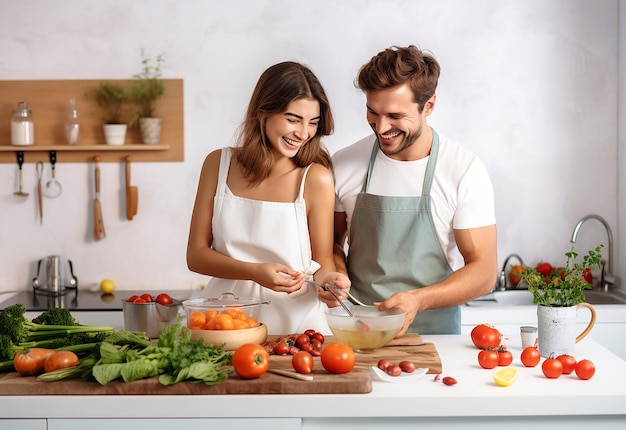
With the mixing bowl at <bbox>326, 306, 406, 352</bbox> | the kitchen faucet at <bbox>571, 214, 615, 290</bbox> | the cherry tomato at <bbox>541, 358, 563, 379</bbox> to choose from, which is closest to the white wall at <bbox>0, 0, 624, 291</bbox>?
the kitchen faucet at <bbox>571, 214, 615, 290</bbox>

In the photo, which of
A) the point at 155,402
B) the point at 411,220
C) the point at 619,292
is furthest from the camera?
the point at 619,292

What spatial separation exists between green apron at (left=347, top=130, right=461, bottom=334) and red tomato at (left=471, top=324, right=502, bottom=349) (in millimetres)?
401

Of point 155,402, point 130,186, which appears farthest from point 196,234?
point 130,186

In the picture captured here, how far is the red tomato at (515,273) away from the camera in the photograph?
4.17 meters

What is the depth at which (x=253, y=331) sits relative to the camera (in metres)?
2.24

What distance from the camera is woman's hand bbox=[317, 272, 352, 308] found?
7.96 feet

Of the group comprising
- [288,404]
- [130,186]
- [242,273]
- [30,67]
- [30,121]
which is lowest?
[288,404]

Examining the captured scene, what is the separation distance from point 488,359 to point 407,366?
232mm

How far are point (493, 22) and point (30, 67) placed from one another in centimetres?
232

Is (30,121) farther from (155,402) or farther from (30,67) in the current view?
(155,402)

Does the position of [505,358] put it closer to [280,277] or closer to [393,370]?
[393,370]

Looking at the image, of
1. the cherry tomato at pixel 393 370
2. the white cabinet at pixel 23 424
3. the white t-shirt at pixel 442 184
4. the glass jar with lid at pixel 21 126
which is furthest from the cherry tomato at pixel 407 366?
the glass jar with lid at pixel 21 126

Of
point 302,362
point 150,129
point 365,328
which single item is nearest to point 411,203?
point 365,328

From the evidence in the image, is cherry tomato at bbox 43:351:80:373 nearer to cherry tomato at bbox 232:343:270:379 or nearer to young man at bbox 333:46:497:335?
cherry tomato at bbox 232:343:270:379
